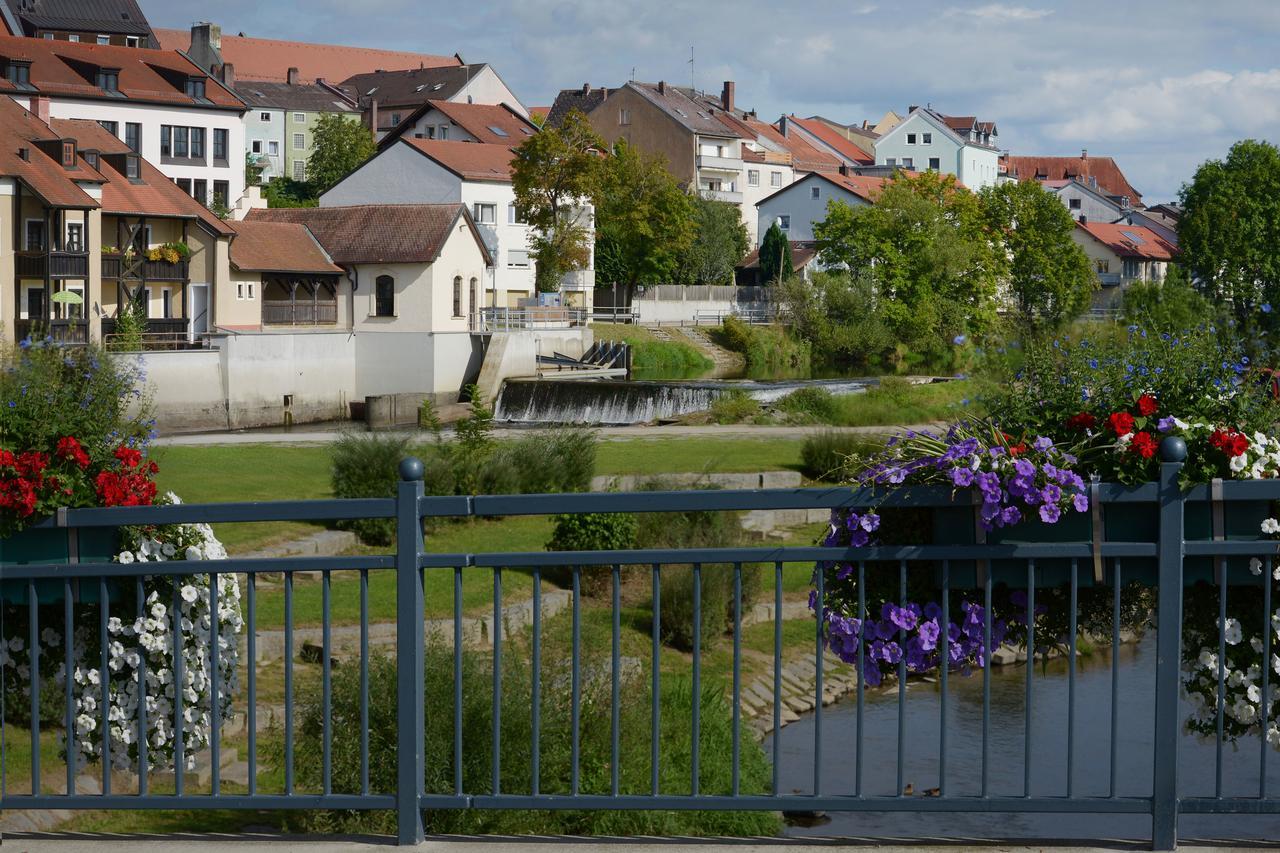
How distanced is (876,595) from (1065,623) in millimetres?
703

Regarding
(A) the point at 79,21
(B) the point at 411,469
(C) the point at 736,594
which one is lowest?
(C) the point at 736,594

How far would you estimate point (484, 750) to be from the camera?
669 centimetres

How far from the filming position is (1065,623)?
536 cm

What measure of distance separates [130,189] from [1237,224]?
63.1 m

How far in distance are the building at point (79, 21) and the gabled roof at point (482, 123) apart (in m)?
18.6

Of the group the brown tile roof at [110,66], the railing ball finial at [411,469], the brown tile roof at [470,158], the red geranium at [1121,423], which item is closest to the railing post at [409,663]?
the railing ball finial at [411,469]

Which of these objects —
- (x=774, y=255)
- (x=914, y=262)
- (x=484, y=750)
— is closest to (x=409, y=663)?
(x=484, y=750)

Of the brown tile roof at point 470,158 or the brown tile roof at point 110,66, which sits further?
the brown tile roof at point 110,66

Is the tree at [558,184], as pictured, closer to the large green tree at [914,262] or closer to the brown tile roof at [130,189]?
the large green tree at [914,262]

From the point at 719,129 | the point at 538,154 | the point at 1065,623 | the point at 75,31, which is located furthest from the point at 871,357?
the point at 1065,623

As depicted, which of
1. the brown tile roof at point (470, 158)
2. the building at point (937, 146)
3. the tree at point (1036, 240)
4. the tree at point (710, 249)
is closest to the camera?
the brown tile roof at point (470, 158)

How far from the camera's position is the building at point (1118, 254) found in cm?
10569

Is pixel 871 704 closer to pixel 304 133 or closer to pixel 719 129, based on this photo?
pixel 719 129

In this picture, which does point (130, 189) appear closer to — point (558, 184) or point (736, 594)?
point (558, 184)
